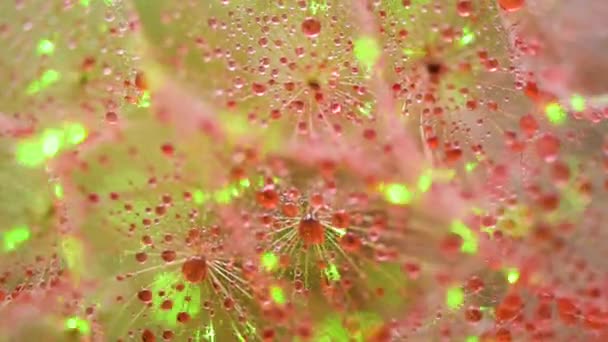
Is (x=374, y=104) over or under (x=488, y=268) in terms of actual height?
over

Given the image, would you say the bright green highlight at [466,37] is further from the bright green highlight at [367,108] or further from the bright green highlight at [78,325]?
the bright green highlight at [78,325]

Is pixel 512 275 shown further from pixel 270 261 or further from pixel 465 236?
pixel 270 261

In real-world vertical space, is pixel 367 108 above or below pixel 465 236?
above

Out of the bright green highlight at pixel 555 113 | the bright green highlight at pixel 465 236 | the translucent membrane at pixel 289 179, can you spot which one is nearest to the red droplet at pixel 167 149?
the translucent membrane at pixel 289 179

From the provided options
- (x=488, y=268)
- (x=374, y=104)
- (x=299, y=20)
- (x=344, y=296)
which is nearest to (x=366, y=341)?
(x=344, y=296)

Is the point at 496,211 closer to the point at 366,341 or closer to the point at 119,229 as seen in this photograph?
the point at 366,341

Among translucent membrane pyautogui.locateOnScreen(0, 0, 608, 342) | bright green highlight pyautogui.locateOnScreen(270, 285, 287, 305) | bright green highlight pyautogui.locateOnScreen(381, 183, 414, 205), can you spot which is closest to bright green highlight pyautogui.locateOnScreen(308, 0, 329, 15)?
translucent membrane pyautogui.locateOnScreen(0, 0, 608, 342)

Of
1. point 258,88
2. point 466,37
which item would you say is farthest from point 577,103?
point 258,88
